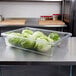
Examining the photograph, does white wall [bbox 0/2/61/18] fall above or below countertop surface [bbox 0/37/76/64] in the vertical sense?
above

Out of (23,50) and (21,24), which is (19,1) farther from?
(23,50)

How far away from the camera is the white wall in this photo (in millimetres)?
2967

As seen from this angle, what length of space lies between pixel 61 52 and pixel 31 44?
0.71ft

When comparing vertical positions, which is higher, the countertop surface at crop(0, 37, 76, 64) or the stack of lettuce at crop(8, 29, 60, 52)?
the stack of lettuce at crop(8, 29, 60, 52)

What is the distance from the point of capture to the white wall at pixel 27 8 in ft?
9.73

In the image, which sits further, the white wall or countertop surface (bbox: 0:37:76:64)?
the white wall

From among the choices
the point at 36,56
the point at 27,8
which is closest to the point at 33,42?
the point at 36,56

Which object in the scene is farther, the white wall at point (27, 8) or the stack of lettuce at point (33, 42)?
the white wall at point (27, 8)

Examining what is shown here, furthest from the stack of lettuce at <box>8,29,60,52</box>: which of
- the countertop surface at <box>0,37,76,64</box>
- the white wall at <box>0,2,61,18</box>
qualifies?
the white wall at <box>0,2,61,18</box>

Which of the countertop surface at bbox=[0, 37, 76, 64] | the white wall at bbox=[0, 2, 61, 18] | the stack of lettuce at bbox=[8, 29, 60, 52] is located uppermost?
the white wall at bbox=[0, 2, 61, 18]

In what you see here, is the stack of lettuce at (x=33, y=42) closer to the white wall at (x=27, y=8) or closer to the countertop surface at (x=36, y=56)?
the countertop surface at (x=36, y=56)

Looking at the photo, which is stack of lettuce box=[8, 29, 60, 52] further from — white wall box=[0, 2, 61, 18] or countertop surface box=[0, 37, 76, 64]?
white wall box=[0, 2, 61, 18]

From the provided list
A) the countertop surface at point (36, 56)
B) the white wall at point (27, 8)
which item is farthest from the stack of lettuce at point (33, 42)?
the white wall at point (27, 8)

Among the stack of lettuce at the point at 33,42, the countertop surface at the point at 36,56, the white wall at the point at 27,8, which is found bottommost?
the countertop surface at the point at 36,56
